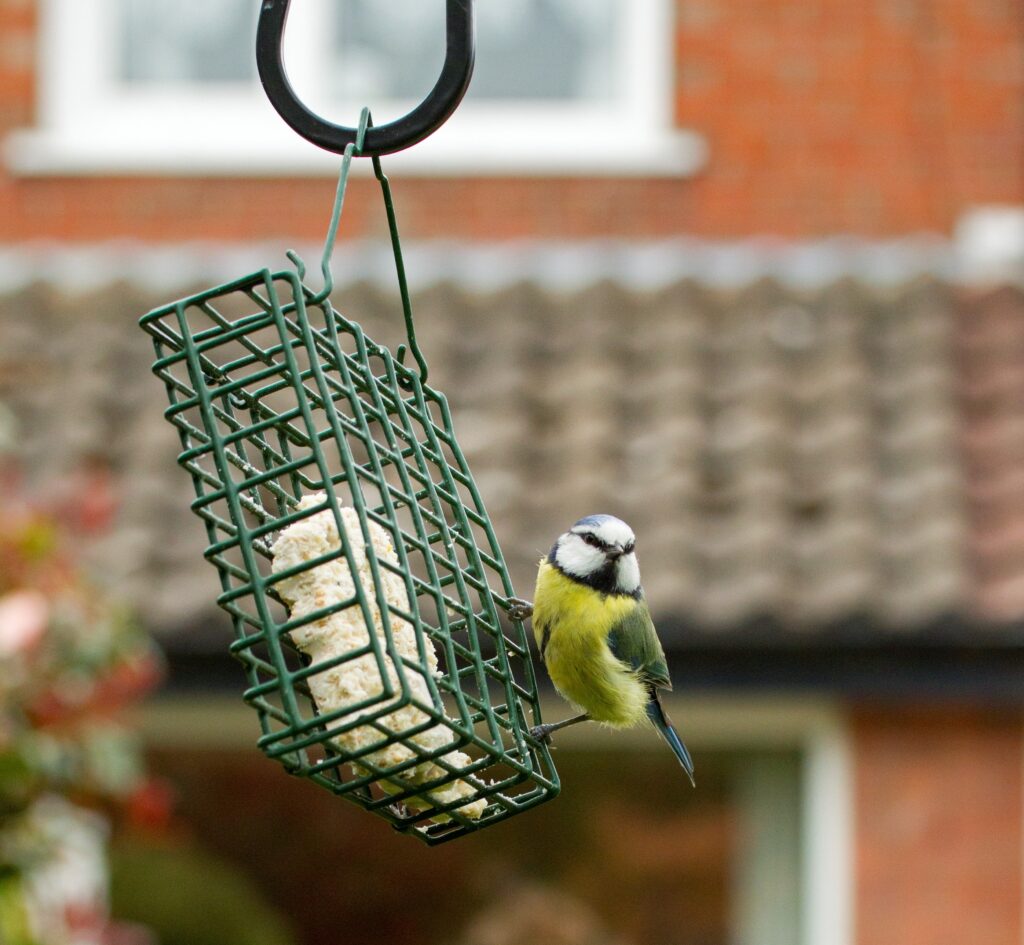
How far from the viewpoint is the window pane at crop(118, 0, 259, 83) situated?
8539 mm

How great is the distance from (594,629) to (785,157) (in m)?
5.17

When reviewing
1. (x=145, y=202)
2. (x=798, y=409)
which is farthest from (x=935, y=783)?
(x=145, y=202)

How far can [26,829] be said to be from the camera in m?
4.65

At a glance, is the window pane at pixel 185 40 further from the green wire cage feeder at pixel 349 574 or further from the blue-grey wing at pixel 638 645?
the green wire cage feeder at pixel 349 574

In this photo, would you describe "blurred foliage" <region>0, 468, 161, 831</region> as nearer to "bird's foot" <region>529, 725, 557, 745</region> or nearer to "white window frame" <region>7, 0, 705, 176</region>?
"bird's foot" <region>529, 725, 557, 745</region>

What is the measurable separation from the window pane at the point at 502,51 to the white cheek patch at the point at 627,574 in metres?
5.20

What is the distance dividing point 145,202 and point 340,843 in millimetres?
3012

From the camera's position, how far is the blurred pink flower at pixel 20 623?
4.34m

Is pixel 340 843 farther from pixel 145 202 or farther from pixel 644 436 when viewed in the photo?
pixel 145 202

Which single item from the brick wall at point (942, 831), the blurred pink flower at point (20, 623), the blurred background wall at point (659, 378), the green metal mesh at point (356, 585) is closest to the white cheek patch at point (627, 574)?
the green metal mesh at point (356, 585)

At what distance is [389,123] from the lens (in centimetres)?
267

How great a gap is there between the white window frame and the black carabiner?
18.2ft

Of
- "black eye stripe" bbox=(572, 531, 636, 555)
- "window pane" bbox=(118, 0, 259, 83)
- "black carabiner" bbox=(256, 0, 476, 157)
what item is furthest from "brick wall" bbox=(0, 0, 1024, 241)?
"black carabiner" bbox=(256, 0, 476, 157)

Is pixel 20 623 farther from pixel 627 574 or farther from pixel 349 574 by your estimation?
pixel 349 574
